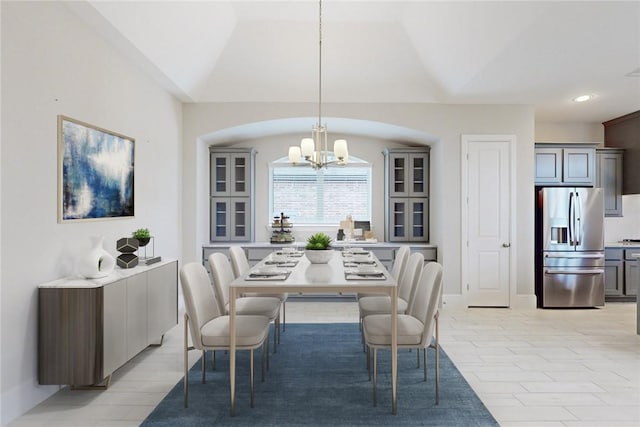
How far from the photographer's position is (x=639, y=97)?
17.4ft

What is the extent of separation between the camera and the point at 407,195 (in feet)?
20.9

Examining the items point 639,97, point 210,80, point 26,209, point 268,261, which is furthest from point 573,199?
point 26,209

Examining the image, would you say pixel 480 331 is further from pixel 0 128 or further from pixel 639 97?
pixel 0 128

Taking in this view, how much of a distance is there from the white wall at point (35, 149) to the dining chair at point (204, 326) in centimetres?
99

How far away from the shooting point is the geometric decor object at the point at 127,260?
11.4ft

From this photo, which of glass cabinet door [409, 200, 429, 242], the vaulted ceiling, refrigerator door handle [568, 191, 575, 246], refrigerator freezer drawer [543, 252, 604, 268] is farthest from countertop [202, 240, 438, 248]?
the vaulted ceiling

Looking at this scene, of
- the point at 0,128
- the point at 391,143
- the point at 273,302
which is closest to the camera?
the point at 0,128

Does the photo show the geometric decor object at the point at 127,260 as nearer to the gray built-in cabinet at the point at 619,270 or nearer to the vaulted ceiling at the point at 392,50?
the vaulted ceiling at the point at 392,50

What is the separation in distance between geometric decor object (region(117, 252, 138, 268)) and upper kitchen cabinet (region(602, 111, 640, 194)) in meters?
6.59

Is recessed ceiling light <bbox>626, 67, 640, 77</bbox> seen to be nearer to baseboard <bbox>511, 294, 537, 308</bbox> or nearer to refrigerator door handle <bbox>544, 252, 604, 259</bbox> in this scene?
refrigerator door handle <bbox>544, 252, 604, 259</bbox>

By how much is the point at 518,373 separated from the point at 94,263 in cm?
335

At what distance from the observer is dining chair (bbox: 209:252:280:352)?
3439 mm

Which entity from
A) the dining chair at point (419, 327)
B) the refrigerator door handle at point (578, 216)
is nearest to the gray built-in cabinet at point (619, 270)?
the refrigerator door handle at point (578, 216)

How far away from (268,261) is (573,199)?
423 cm
